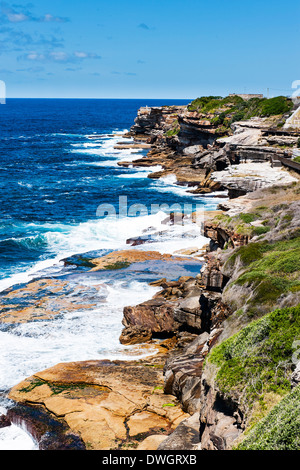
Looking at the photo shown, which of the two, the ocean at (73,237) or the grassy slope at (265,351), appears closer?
the grassy slope at (265,351)

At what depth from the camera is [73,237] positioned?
3928 cm

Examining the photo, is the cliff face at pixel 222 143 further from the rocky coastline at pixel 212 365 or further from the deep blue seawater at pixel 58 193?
the deep blue seawater at pixel 58 193

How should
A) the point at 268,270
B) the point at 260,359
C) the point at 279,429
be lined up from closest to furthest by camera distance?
the point at 279,429
the point at 260,359
the point at 268,270

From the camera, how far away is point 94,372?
17.6m

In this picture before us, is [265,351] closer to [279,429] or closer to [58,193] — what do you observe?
[279,429]

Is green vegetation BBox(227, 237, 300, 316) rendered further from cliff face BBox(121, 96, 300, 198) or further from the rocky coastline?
cliff face BBox(121, 96, 300, 198)

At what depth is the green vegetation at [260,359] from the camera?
357 inches

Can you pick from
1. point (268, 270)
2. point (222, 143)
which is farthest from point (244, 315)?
point (222, 143)

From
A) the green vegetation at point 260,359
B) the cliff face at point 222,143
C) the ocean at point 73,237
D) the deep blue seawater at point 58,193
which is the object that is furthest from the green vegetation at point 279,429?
the deep blue seawater at point 58,193

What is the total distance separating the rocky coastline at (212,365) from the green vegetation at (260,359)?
0.02m

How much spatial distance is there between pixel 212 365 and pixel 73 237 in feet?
96.9

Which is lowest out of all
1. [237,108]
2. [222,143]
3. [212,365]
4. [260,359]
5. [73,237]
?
[73,237]

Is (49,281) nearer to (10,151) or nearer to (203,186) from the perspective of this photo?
(203,186)
